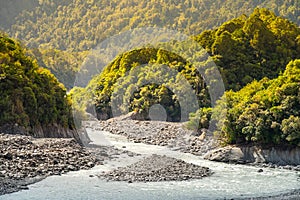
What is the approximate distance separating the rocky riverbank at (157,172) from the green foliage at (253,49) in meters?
34.0

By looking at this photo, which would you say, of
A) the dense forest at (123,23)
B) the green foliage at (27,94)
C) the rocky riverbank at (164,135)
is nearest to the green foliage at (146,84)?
the rocky riverbank at (164,135)

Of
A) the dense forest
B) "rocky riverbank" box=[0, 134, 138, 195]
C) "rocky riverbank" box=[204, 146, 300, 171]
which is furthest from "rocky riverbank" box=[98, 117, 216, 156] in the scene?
the dense forest

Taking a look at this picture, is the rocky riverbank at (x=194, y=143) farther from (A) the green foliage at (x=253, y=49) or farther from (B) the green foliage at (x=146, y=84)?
(A) the green foliage at (x=253, y=49)

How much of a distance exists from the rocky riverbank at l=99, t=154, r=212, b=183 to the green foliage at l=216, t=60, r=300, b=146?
21.2 ft

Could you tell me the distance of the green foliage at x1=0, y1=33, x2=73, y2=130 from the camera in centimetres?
4375

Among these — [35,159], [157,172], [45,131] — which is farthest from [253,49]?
[35,159]

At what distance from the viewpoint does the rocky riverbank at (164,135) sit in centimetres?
4929

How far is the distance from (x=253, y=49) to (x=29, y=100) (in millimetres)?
35604

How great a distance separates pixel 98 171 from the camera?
33656 mm

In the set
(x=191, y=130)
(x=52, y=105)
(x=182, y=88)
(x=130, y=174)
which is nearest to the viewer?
(x=130, y=174)

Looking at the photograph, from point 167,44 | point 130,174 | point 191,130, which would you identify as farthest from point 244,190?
point 167,44

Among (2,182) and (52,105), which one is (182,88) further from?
(2,182)

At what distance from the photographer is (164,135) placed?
58719 millimetres

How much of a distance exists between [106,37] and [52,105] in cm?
13550
